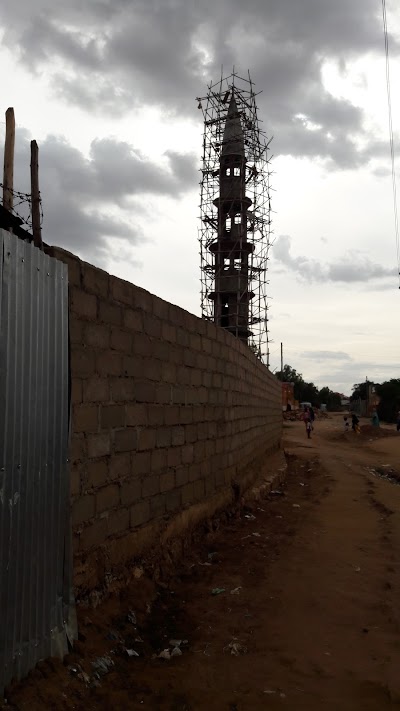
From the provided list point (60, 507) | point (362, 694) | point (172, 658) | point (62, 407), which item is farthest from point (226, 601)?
point (62, 407)

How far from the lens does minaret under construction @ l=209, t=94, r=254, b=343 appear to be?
111ft

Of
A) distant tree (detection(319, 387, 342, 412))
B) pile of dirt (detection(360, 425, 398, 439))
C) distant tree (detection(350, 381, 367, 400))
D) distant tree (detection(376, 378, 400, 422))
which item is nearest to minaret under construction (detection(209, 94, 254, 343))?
pile of dirt (detection(360, 425, 398, 439))

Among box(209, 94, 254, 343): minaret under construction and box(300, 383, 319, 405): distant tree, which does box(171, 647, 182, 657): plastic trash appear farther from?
box(300, 383, 319, 405): distant tree

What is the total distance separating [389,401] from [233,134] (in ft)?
103

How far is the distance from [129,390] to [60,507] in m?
1.44

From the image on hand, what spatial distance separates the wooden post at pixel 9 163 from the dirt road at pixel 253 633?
327cm

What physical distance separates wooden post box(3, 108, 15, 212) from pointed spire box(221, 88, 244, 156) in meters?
31.4

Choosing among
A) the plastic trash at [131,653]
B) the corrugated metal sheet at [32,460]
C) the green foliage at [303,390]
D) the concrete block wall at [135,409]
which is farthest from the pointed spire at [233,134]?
the green foliage at [303,390]

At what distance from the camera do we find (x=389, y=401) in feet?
183

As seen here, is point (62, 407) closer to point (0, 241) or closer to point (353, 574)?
point (0, 241)

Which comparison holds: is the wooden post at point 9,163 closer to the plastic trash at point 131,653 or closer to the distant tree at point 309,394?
the plastic trash at point 131,653

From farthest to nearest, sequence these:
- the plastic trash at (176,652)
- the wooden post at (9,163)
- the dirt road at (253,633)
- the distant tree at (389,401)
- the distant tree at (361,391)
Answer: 1. the distant tree at (361,391)
2. the distant tree at (389,401)
3. the wooden post at (9,163)
4. the plastic trash at (176,652)
5. the dirt road at (253,633)

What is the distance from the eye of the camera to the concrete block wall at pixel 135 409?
12.5 ft

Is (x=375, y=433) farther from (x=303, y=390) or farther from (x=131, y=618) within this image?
(x=303, y=390)
